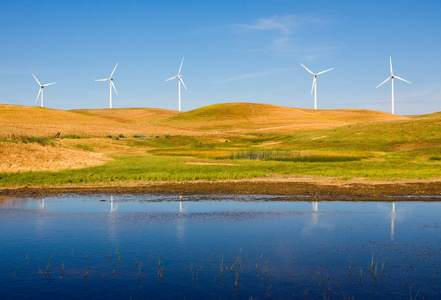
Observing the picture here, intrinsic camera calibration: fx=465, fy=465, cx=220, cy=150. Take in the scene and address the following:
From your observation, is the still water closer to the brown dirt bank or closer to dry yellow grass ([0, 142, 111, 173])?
the brown dirt bank

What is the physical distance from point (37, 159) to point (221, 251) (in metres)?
32.3

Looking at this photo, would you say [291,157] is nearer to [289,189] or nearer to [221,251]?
[289,189]

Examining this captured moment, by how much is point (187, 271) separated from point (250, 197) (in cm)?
1453

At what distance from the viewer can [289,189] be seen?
31031 millimetres

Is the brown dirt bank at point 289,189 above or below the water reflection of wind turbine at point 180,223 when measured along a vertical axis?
above

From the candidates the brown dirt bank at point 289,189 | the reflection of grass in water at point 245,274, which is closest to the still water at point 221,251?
the reflection of grass in water at point 245,274

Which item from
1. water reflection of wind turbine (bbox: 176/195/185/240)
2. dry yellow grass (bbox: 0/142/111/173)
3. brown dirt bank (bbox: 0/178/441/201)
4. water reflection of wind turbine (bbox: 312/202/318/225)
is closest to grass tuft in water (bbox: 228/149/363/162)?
dry yellow grass (bbox: 0/142/111/173)

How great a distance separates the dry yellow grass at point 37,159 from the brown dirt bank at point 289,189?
9.26 m

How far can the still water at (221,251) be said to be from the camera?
1245 cm

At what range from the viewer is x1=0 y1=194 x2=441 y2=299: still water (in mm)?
12453

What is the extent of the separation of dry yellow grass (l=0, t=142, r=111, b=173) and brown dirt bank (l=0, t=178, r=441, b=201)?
926 centimetres

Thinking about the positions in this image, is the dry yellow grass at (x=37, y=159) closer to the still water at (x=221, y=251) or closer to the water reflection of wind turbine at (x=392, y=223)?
the still water at (x=221, y=251)

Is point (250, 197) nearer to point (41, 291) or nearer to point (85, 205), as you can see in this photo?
point (85, 205)

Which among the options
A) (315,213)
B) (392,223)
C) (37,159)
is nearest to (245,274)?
(392,223)
